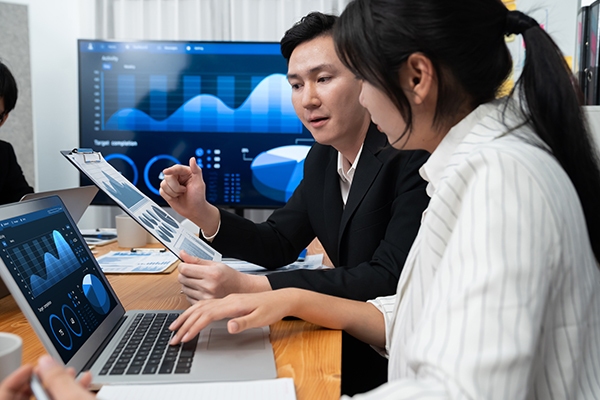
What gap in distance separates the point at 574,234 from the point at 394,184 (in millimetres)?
746

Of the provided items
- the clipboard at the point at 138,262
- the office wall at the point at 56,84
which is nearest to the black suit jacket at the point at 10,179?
the office wall at the point at 56,84

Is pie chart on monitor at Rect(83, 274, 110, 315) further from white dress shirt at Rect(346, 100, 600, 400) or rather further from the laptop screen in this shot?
white dress shirt at Rect(346, 100, 600, 400)

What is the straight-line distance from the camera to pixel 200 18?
296cm

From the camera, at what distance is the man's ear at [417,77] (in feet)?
2.32

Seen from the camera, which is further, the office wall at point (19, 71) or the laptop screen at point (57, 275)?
the office wall at point (19, 71)

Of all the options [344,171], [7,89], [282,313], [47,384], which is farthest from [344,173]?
[7,89]

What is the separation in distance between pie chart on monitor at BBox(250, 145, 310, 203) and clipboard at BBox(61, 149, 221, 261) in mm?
1403

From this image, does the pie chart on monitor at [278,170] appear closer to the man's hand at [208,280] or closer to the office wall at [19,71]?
the office wall at [19,71]

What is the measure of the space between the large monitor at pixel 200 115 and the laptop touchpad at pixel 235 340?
5.88ft

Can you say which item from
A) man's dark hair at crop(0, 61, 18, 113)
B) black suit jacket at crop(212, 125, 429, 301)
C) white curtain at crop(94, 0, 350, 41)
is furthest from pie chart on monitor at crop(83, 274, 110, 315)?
white curtain at crop(94, 0, 350, 41)

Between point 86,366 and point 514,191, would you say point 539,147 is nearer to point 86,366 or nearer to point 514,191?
point 514,191

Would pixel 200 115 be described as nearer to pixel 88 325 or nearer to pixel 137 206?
pixel 137 206

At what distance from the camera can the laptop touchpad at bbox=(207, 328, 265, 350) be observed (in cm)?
81

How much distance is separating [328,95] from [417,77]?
0.77 meters
